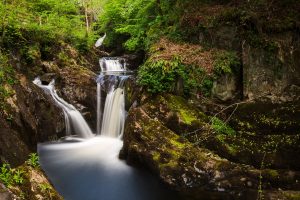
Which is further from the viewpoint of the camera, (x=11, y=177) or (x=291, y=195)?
(x=291, y=195)

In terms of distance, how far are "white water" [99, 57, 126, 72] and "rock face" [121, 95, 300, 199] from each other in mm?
8509

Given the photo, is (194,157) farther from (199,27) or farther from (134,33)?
(134,33)

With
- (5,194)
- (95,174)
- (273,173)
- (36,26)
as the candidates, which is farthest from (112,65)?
(5,194)

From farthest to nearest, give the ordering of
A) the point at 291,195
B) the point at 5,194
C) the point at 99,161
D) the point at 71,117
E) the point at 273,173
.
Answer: the point at 71,117, the point at 99,161, the point at 273,173, the point at 291,195, the point at 5,194

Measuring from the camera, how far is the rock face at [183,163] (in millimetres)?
7641

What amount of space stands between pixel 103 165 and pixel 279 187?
17.5 feet

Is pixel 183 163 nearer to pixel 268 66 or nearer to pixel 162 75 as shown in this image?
pixel 162 75

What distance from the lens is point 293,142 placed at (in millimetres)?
8195

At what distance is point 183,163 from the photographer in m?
8.38

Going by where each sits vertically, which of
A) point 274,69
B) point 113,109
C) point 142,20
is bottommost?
point 113,109

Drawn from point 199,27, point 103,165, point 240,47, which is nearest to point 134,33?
point 199,27

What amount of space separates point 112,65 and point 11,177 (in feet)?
42.5

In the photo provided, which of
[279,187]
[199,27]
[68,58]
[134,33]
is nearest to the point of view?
[279,187]

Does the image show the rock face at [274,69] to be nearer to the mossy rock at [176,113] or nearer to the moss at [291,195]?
the mossy rock at [176,113]
